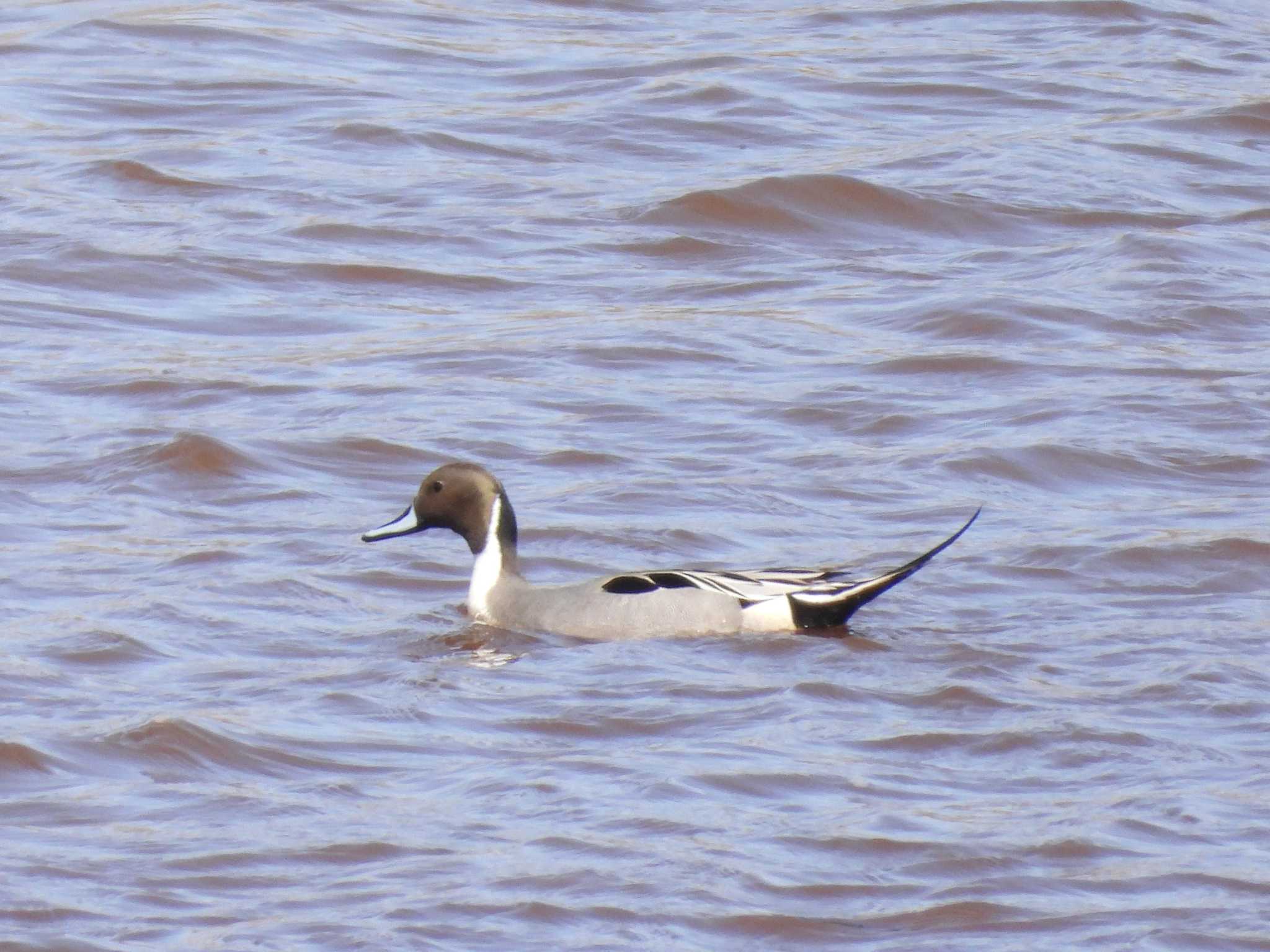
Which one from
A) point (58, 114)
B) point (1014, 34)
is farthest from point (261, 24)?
point (1014, 34)

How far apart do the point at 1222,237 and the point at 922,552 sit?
4.97 metres

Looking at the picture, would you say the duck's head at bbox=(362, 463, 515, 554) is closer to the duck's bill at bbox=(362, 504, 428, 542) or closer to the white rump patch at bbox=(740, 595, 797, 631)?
the duck's bill at bbox=(362, 504, 428, 542)

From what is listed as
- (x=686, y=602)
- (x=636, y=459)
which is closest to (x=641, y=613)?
(x=686, y=602)

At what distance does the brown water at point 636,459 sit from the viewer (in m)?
6.20

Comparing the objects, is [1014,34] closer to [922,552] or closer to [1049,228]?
[1049,228]

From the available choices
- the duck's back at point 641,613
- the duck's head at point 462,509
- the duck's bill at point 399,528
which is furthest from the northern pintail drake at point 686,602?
the duck's bill at point 399,528

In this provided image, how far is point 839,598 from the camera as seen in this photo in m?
8.41

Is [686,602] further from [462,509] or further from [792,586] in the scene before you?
[462,509]

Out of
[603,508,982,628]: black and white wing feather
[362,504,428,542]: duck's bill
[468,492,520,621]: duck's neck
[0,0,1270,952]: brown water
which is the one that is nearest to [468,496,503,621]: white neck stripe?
Result: [468,492,520,621]: duck's neck

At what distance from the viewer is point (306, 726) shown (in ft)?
23.5

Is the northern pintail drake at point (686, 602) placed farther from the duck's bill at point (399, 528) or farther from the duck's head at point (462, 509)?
the duck's bill at point (399, 528)

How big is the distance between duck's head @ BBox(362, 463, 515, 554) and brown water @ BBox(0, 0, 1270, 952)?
0.75 feet

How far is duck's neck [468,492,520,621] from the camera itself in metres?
8.77

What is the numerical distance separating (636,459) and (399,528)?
1.40 m
